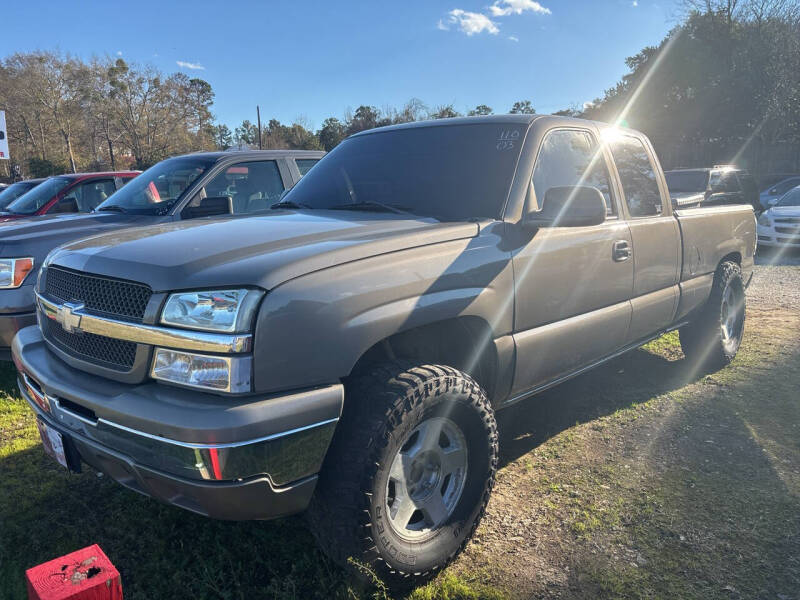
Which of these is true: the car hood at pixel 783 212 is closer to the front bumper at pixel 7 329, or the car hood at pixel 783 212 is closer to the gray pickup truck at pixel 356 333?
the gray pickup truck at pixel 356 333

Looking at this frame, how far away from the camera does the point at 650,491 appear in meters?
2.99

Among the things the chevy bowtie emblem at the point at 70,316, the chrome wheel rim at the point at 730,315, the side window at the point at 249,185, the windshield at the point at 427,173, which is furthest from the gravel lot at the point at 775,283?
the chevy bowtie emblem at the point at 70,316

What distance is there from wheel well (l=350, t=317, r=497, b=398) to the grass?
0.77 m

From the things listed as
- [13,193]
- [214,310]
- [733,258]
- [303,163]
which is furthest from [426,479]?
[13,193]

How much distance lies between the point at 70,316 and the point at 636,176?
3490 millimetres

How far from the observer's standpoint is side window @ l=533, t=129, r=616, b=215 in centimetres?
306

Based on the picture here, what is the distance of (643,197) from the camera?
12.8ft

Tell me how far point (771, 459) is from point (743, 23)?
3287cm

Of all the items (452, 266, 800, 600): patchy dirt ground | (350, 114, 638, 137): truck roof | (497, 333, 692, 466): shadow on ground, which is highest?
(350, 114, 638, 137): truck roof

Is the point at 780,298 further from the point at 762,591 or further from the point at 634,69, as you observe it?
the point at 634,69

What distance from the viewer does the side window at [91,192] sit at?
7.27 meters

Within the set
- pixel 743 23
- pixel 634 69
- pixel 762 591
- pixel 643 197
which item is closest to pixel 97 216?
pixel 643 197

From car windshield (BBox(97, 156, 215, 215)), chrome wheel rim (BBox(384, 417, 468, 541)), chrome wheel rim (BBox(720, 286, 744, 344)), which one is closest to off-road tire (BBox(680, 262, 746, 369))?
chrome wheel rim (BBox(720, 286, 744, 344))

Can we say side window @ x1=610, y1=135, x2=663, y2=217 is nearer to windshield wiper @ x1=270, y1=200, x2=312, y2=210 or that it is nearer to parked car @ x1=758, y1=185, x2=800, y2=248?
windshield wiper @ x1=270, y1=200, x2=312, y2=210
